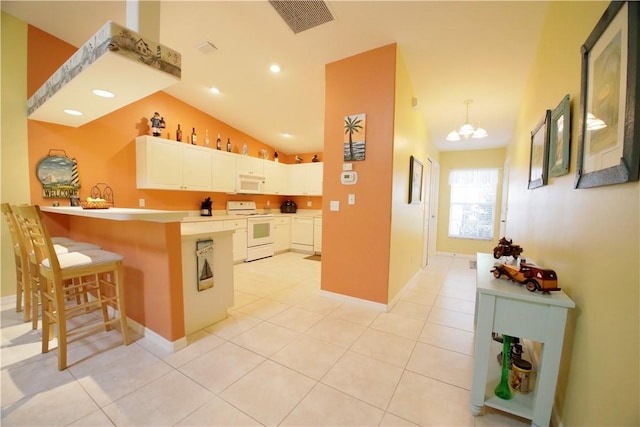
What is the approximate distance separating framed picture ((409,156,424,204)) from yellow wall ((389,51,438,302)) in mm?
86

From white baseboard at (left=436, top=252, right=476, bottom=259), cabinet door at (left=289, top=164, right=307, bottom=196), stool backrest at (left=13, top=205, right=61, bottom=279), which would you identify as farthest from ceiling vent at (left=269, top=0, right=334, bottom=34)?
white baseboard at (left=436, top=252, right=476, bottom=259)

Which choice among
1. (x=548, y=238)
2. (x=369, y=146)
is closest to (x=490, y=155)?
(x=369, y=146)

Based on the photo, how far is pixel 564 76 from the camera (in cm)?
156

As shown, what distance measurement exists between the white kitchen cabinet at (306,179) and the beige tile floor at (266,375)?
3.39 m

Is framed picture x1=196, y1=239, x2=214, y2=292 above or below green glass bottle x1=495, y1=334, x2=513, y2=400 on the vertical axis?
above

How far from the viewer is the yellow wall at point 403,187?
8.94ft

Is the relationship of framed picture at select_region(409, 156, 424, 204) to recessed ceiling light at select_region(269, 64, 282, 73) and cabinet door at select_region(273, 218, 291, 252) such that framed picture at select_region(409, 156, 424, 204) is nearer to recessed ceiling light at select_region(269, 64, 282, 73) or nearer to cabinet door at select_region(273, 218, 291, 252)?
recessed ceiling light at select_region(269, 64, 282, 73)

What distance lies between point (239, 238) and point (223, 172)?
1.25m

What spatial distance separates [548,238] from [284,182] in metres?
4.97

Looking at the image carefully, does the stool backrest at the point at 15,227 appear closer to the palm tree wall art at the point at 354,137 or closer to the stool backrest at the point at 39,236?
the stool backrest at the point at 39,236

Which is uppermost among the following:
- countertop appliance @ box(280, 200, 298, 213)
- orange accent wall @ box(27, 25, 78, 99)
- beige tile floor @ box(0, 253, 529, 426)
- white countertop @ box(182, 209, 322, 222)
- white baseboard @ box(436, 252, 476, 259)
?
orange accent wall @ box(27, 25, 78, 99)

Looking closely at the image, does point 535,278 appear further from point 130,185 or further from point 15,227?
point 130,185

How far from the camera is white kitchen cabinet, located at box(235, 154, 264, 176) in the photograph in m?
4.87

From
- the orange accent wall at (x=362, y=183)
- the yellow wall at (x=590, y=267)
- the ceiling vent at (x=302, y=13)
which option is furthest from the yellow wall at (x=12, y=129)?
the yellow wall at (x=590, y=267)
